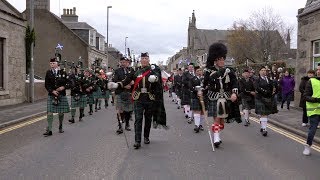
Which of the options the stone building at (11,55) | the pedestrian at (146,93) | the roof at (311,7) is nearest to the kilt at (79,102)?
the pedestrian at (146,93)

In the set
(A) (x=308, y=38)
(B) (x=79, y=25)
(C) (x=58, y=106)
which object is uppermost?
(B) (x=79, y=25)

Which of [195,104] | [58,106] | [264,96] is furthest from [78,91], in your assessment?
[264,96]

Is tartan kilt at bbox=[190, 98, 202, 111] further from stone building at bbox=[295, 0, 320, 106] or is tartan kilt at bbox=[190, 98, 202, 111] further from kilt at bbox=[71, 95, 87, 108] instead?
stone building at bbox=[295, 0, 320, 106]

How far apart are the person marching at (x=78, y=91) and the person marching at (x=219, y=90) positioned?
6.21 meters

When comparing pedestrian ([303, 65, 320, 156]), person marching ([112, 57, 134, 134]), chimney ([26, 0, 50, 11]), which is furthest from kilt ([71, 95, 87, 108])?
chimney ([26, 0, 50, 11])

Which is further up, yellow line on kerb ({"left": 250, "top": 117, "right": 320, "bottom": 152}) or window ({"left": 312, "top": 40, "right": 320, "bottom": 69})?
window ({"left": 312, "top": 40, "right": 320, "bottom": 69})

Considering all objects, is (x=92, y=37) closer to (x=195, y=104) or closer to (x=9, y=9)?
(x=9, y=9)

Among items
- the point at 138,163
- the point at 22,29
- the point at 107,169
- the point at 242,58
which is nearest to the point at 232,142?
the point at 138,163

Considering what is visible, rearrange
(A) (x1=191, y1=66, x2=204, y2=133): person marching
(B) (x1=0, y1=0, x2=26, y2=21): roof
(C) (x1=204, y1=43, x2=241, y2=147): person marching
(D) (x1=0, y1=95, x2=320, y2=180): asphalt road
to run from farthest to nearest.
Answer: (B) (x1=0, y1=0, x2=26, y2=21): roof, (A) (x1=191, y1=66, x2=204, y2=133): person marching, (C) (x1=204, y1=43, x2=241, y2=147): person marching, (D) (x1=0, y1=95, x2=320, y2=180): asphalt road

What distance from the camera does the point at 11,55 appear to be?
21078 millimetres

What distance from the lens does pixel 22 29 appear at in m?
22.7

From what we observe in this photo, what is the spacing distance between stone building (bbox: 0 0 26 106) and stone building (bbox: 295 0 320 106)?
43.6 feet

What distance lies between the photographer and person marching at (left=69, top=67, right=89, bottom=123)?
48.4ft

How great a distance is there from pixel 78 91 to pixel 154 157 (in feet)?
25.0
